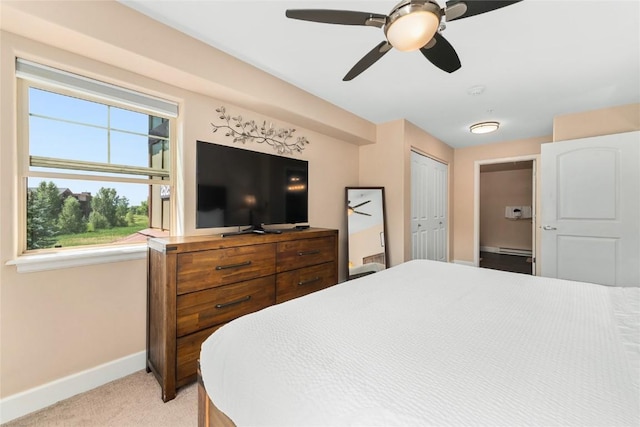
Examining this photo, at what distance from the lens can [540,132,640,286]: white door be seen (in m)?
2.74

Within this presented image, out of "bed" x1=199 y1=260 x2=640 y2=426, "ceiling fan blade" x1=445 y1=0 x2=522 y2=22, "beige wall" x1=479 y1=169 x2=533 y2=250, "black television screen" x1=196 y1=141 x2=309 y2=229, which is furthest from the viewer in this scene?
"beige wall" x1=479 y1=169 x2=533 y2=250

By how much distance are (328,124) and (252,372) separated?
2.80 metres

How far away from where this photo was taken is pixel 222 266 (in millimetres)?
1867

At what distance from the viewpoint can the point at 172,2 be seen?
1629mm

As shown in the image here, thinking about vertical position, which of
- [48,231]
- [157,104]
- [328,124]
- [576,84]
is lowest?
[48,231]

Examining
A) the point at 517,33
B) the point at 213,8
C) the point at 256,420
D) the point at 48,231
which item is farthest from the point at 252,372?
the point at 517,33

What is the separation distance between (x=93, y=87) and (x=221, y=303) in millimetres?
1739

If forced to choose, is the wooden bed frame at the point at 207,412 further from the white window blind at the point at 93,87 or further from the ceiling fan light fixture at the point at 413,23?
the white window blind at the point at 93,87

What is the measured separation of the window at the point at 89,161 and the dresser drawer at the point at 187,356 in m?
0.95

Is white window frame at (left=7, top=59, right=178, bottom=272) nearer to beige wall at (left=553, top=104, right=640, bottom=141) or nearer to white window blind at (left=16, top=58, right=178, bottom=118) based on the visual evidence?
white window blind at (left=16, top=58, right=178, bottom=118)

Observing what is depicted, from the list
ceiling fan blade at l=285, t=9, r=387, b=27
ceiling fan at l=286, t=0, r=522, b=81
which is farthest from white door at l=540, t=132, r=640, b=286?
ceiling fan blade at l=285, t=9, r=387, b=27

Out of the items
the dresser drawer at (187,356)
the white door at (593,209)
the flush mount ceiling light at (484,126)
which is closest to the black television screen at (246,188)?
the dresser drawer at (187,356)

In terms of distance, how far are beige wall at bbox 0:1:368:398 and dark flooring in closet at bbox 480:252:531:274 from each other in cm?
533

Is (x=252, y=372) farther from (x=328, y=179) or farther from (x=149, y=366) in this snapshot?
(x=328, y=179)
